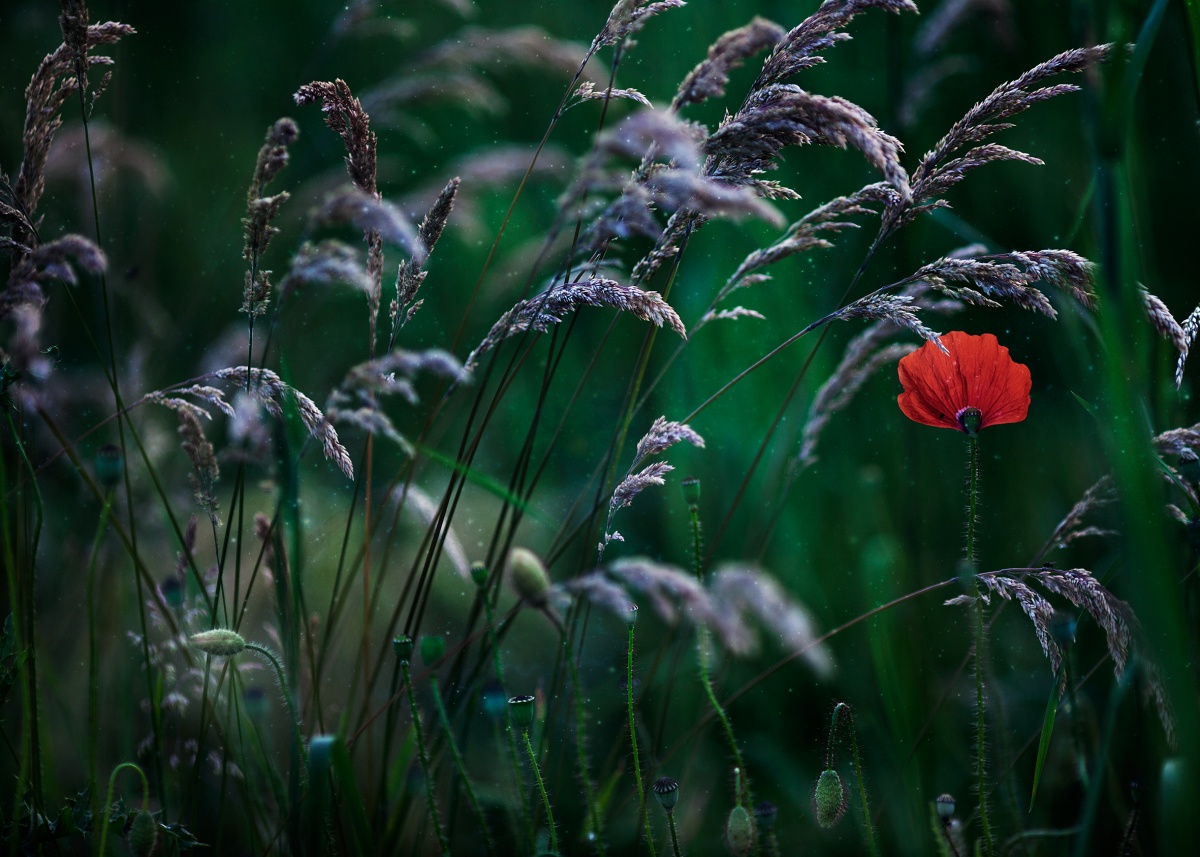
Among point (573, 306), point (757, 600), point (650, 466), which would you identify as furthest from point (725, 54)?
point (757, 600)

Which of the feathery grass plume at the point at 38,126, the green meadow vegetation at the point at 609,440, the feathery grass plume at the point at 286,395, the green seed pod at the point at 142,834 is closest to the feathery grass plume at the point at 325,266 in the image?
the green meadow vegetation at the point at 609,440

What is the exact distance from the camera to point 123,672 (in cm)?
112

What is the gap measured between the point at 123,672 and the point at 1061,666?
45.5 inches

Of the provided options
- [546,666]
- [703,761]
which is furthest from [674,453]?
[703,761]

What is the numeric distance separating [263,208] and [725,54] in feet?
1.36

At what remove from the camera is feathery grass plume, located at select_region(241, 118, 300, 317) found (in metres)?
0.70

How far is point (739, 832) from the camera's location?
63 cm

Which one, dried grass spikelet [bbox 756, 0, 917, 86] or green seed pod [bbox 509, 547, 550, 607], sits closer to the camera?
green seed pod [bbox 509, 547, 550, 607]

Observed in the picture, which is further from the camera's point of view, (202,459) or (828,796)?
(202,459)

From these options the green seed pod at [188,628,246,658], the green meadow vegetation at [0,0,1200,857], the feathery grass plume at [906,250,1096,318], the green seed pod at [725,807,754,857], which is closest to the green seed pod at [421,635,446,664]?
the green meadow vegetation at [0,0,1200,857]

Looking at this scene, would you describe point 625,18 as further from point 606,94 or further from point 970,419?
point 970,419

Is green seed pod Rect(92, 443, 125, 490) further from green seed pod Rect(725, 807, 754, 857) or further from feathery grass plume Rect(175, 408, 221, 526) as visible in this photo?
green seed pod Rect(725, 807, 754, 857)

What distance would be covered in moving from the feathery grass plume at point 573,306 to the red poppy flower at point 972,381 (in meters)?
0.27

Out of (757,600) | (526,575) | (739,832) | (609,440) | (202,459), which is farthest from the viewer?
(609,440)
